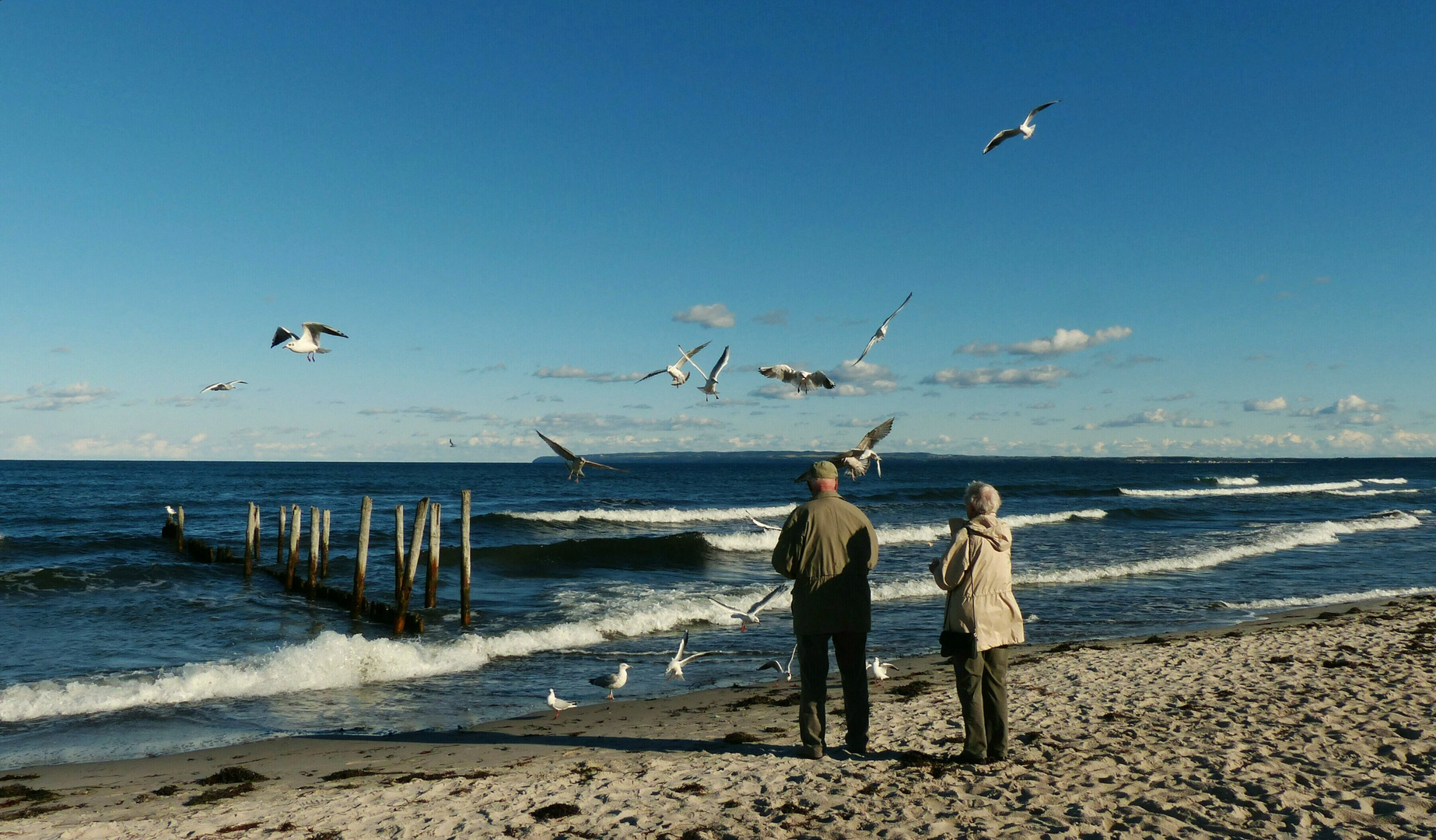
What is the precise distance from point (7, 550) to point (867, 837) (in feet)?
97.5

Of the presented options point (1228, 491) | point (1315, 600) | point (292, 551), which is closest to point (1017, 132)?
point (1315, 600)

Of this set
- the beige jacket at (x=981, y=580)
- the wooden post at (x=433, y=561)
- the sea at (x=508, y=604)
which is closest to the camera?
the beige jacket at (x=981, y=580)

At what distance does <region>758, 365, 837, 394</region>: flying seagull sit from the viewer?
920cm

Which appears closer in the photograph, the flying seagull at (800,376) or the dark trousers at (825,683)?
the dark trousers at (825,683)

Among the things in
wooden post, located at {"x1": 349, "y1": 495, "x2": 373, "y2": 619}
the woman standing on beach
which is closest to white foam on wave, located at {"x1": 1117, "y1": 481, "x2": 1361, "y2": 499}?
wooden post, located at {"x1": 349, "y1": 495, "x2": 373, "y2": 619}

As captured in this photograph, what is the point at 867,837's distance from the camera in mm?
4555

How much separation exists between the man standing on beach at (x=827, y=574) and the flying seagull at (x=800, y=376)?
359 cm

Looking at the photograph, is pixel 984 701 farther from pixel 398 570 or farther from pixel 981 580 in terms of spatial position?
pixel 398 570

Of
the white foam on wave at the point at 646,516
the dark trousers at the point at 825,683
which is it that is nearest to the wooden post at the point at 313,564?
the dark trousers at the point at 825,683

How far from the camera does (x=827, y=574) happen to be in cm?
550

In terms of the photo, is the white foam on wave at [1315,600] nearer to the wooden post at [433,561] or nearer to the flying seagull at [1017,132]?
the flying seagull at [1017,132]

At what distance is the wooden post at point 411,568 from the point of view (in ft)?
46.5

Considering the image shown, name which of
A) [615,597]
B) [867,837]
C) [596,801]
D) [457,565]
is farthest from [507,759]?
[457,565]

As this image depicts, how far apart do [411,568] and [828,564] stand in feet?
36.5
